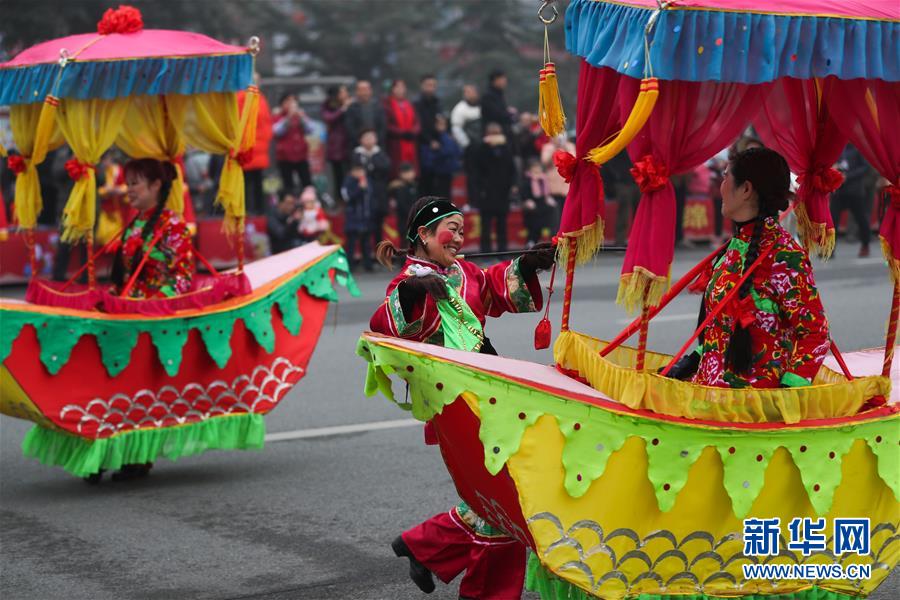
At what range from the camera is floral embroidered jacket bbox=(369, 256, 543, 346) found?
4.77m

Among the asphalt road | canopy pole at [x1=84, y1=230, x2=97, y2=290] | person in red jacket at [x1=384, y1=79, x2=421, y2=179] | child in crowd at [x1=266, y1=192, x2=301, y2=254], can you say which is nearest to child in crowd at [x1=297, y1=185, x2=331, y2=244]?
child in crowd at [x1=266, y1=192, x2=301, y2=254]

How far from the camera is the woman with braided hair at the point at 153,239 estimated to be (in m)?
7.25

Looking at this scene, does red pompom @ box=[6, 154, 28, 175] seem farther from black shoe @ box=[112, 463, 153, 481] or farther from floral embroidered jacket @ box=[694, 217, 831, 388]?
floral embroidered jacket @ box=[694, 217, 831, 388]

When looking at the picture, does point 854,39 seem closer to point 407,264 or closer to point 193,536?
point 407,264

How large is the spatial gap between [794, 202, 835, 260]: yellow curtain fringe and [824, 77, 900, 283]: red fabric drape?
0.44 metres

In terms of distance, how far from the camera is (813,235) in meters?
5.02

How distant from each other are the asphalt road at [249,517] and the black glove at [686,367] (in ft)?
4.14

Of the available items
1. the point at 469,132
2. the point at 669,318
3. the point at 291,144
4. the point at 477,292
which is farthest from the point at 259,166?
the point at 477,292

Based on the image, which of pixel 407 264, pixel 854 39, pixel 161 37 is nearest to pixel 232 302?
pixel 161 37

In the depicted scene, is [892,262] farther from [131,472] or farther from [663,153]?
[131,472]

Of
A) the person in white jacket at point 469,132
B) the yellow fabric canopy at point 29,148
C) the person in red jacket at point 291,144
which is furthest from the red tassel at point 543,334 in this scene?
the person in red jacket at point 291,144

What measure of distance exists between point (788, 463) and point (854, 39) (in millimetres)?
1354

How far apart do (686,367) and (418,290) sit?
3.27 feet

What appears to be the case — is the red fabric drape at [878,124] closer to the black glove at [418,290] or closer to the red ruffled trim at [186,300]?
the black glove at [418,290]
